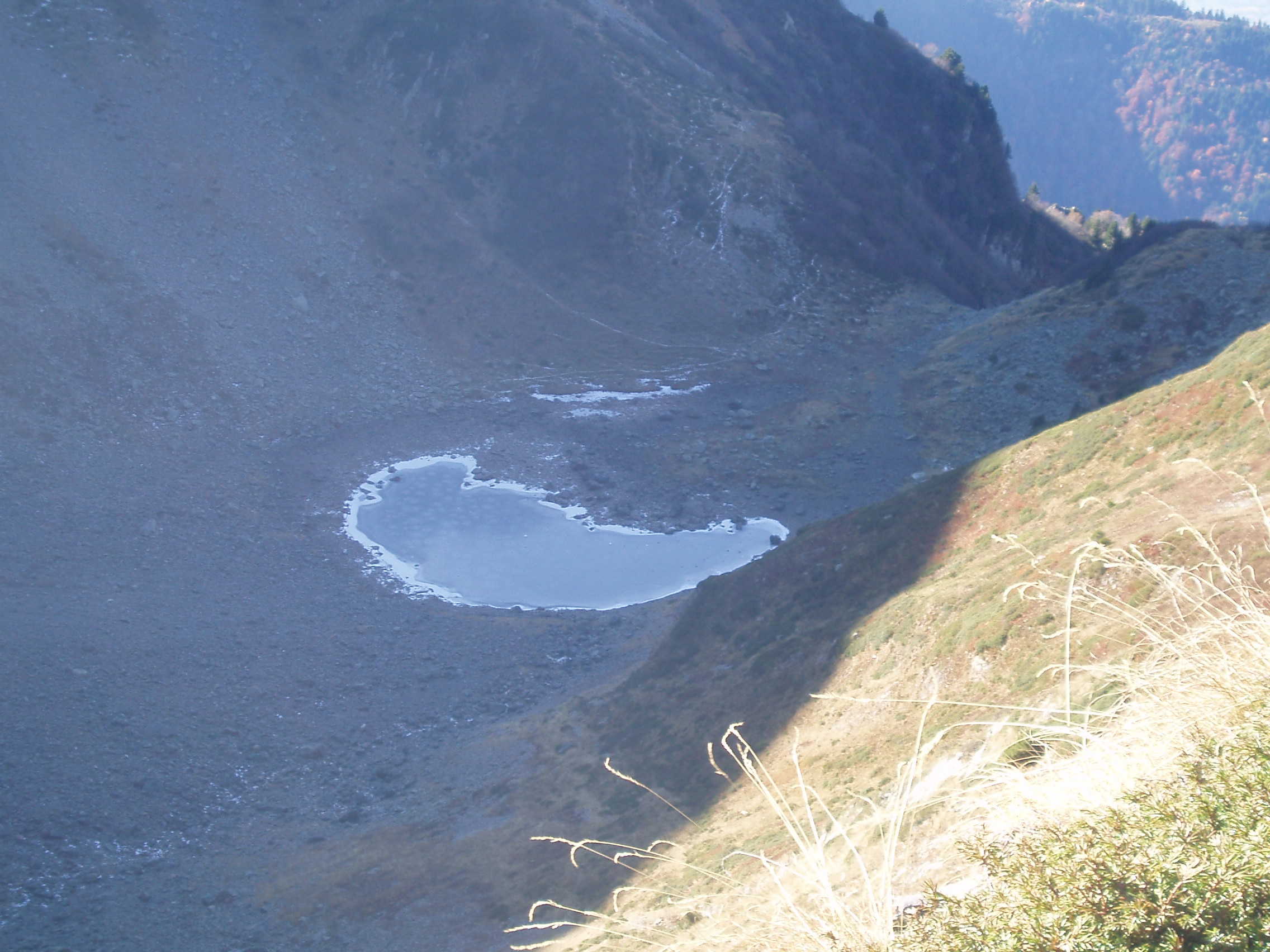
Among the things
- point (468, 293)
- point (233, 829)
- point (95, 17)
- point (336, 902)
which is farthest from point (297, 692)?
point (95, 17)

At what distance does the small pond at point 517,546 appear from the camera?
25625 mm

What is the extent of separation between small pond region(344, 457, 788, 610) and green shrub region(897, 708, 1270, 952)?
2155cm

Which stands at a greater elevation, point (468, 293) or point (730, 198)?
point (730, 198)

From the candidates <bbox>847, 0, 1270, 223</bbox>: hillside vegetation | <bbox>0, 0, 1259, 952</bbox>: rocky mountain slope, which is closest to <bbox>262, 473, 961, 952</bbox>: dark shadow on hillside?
<bbox>0, 0, 1259, 952</bbox>: rocky mountain slope

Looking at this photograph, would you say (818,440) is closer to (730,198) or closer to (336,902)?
(730,198)

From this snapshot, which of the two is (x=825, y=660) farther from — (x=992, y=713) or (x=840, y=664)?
(x=992, y=713)

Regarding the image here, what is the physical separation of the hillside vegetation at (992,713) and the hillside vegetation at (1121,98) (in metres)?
136

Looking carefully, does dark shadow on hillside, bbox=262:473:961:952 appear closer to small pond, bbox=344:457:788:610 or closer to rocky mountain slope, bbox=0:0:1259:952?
rocky mountain slope, bbox=0:0:1259:952

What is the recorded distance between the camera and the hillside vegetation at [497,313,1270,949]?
340 centimetres

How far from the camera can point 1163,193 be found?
148 m

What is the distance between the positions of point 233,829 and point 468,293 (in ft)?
90.0

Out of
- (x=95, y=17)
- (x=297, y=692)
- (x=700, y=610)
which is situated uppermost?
(x=95, y=17)

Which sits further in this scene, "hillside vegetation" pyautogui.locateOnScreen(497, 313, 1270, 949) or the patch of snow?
the patch of snow

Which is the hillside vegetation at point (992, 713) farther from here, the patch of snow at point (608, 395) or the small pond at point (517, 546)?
the patch of snow at point (608, 395)
